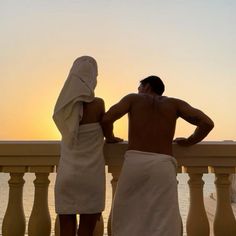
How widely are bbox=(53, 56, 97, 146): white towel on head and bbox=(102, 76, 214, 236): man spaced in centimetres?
22

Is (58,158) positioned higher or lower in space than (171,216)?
higher

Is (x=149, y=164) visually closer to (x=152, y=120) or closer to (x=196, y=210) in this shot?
(x=152, y=120)

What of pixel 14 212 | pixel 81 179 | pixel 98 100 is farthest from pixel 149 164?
pixel 14 212

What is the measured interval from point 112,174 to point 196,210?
2.40ft

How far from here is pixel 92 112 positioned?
263 cm

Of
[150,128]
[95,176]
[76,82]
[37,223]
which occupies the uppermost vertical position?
[76,82]

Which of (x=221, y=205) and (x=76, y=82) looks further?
(x=221, y=205)

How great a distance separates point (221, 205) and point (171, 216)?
1.73ft

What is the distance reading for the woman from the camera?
8.20 ft

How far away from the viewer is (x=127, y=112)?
8.82 ft

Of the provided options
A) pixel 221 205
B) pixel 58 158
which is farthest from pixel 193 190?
pixel 58 158

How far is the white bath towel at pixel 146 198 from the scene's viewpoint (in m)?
2.53

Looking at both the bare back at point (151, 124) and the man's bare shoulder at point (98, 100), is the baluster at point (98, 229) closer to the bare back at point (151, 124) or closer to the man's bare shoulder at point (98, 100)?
the bare back at point (151, 124)

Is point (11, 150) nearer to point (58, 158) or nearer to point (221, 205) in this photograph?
point (58, 158)
